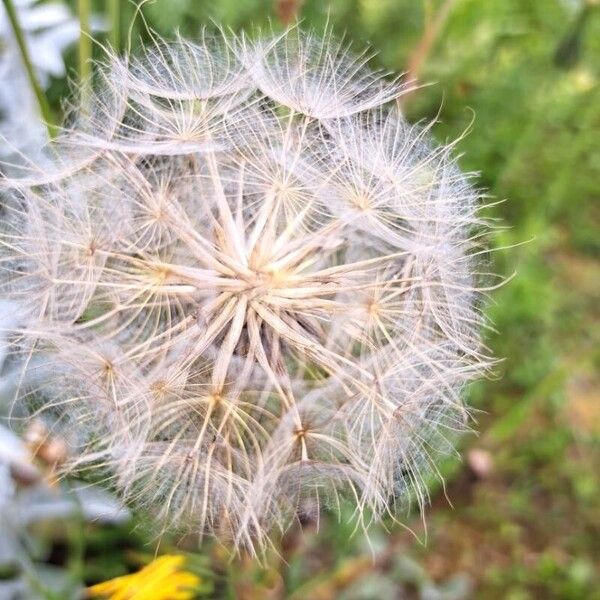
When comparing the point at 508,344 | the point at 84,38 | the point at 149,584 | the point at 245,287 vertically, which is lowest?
the point at 508,344

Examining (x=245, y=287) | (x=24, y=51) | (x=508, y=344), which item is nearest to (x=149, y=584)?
(x=245, y=287)

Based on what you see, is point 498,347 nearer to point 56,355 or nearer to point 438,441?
point 438,441

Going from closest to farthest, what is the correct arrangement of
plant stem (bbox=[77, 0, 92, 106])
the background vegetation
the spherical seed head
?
the spherical seed head → plant stem (bbox=[77, 0, 92, 106]) → the background vegetation

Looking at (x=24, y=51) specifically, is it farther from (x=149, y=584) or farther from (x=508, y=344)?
(x=508, y=344)

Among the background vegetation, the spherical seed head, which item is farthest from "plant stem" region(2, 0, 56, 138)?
the background vegetation

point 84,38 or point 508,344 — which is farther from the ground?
point 84,38

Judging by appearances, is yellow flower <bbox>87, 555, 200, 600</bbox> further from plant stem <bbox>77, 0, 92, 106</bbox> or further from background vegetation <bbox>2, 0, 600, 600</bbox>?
plant stem <bbox>77, 0, 92, 106</bbox>
